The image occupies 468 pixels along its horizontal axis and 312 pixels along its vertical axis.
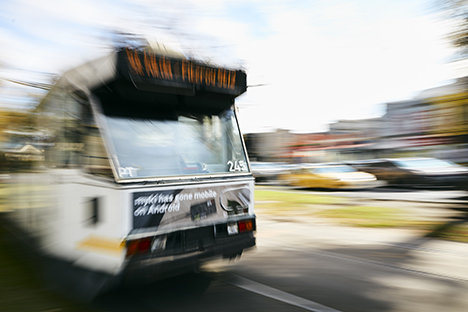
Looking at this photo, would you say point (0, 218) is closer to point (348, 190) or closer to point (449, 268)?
point (449, 268)

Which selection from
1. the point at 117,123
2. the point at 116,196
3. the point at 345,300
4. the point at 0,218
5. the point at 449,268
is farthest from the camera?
the point at 0,218

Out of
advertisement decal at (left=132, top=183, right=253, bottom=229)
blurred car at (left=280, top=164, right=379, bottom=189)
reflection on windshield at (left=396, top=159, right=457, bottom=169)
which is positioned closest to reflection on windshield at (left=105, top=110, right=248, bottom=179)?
advertisement decal at (left=132, top=183, right=253, bottom=229)

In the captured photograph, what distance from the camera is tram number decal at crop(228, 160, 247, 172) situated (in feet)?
16.2

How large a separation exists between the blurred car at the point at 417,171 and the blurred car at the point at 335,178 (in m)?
0.95

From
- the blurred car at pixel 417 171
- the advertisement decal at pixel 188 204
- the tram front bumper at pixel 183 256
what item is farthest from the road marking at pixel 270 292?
the blurred car at pixel 417 171

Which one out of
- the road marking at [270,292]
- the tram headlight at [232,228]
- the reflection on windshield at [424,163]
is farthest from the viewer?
the reflection on windshield at [424,163]

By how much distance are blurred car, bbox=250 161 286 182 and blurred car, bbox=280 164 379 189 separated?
6950 mm

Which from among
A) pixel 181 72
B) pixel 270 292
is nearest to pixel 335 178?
pixel 270 292

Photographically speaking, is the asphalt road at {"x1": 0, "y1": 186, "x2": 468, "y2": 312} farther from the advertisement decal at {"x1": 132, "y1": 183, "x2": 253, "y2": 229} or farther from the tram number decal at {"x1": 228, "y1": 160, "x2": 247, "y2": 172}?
the tram number decal at {"x1": 228, "y1": 160, "x2": 247, "y2": 172}

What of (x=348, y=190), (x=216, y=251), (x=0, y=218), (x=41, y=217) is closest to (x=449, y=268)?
(x=216, y=251)

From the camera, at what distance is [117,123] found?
3957 mm

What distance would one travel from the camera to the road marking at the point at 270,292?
13.5 ft

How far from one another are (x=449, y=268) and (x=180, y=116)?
14.8 ft

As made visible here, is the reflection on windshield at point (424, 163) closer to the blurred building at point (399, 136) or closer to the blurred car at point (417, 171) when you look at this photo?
the blurred car at point (417, 171)
